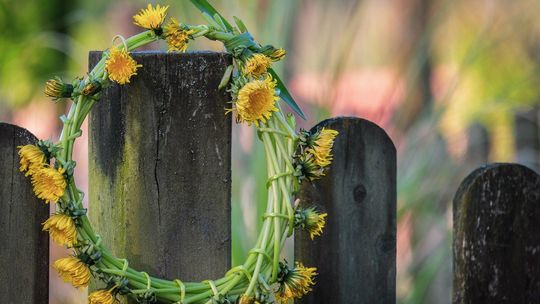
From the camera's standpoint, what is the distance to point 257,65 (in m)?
1.26

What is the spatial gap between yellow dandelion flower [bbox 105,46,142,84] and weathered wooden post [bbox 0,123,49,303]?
21 cm

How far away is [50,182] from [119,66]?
19 centimetres

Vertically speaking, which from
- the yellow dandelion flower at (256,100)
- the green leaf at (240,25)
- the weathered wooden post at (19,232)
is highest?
the green leaf at (240,25)

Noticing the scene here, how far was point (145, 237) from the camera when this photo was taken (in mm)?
1324

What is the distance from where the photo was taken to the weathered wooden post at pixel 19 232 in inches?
52.3

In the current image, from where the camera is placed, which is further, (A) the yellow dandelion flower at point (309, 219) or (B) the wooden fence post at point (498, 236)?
(B) the wooden fence post at point (498, 236)

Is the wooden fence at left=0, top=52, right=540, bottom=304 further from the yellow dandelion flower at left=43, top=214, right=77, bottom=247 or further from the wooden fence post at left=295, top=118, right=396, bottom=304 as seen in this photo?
the yellow dandelion flower at left=43, top=214, right=77, bottom=247

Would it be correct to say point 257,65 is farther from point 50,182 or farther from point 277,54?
point 50,182

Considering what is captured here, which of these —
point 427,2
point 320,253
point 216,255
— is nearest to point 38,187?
point 216,255

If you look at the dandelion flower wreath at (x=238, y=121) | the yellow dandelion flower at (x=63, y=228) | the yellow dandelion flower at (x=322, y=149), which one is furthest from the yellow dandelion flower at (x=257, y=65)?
the yellow dandelion flower at (x=63, y=228)

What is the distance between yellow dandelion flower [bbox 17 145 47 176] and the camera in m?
1.20

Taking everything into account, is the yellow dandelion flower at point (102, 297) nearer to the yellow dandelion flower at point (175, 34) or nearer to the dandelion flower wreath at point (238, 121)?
the dandelion flower wreath at point (238, 121)

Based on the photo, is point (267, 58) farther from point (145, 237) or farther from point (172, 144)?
point (145, 237)

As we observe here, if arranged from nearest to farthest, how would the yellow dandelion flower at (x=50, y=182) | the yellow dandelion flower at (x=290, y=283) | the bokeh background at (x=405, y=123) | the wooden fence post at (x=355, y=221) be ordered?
the yellow dandelion flower at (x=50, y=182), the yellow dandelion flower at (x=290, y=283), the wooden fence post at (x=355, y=221), the bokeh background at (x=405, y=123)
